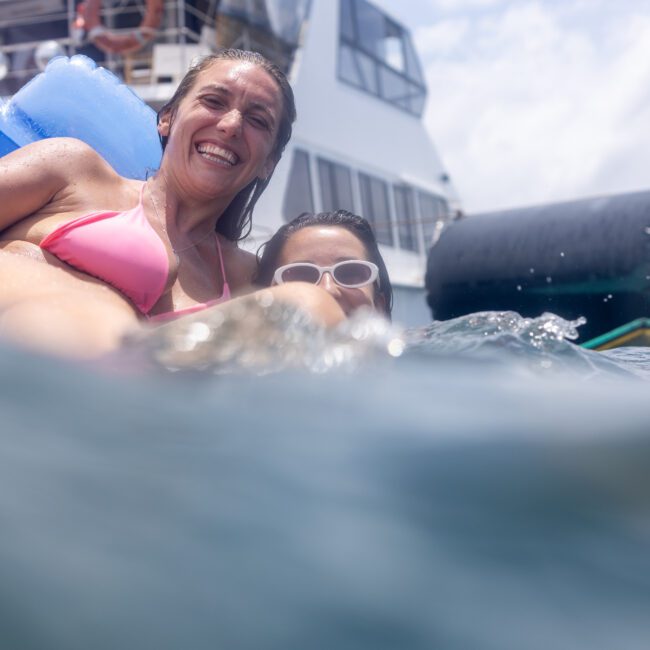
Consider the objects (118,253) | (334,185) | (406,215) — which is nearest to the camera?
(118,253)

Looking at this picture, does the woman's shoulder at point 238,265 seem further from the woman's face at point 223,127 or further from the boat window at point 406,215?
the boat window at point 406,215

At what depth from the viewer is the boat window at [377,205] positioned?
652cm

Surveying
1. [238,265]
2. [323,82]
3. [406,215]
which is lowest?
[406,215]

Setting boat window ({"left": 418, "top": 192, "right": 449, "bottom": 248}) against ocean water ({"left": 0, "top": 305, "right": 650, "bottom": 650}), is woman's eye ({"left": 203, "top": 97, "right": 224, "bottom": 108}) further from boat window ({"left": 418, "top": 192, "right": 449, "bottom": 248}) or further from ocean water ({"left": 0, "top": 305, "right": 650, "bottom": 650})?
boat window ({"left": 418, "top": 192, "right": 449, "bottom": 248})

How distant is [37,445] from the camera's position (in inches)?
22.0

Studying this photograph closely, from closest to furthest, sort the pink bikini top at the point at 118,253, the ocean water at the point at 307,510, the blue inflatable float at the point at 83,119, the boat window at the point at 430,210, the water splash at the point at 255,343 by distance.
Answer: the ocean water at the point at 307,510, the water splash at the point at 255,343, the pink bikini top at the point at 118,253, the blue inflatable float at the point at 83,119, the boat window at the point at 430,210

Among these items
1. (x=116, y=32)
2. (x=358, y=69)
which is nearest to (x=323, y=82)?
(x=358, y=69)

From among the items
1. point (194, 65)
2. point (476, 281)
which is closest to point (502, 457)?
point (194, 65)

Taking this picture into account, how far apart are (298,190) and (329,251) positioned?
169 inches

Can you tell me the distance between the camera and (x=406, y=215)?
23.5ft

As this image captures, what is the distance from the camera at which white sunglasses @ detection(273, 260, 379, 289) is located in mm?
1436

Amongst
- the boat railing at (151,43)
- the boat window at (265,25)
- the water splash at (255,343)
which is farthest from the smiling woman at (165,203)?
the boat window at (265,25)

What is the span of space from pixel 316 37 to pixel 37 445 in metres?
6.16

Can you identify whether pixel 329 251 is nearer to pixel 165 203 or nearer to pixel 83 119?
pixel 165 203
